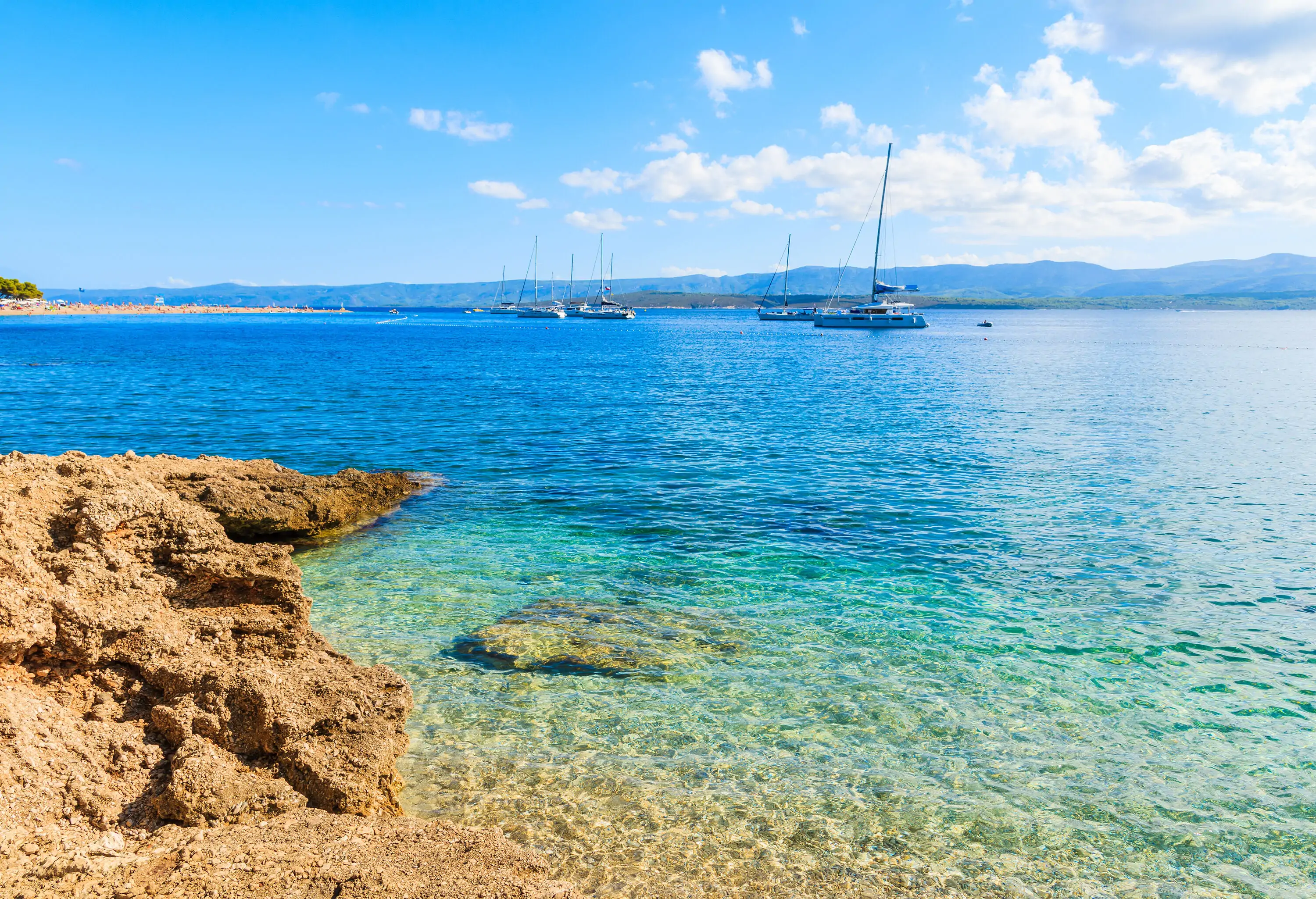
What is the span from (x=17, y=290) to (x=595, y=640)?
181 m

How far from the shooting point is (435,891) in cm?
457

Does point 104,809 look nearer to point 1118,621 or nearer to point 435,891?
point 435,891

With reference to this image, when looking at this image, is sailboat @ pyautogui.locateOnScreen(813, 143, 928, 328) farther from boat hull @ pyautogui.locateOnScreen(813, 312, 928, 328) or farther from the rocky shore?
the rocky shore

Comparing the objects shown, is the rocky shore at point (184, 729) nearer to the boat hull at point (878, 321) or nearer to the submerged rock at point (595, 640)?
the submerged rock at point (595, 640)

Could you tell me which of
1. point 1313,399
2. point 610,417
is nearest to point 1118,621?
point 610,417

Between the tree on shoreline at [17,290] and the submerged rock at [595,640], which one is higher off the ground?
the tree on shoreline at [17,290]

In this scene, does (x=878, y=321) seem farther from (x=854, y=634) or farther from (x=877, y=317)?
(x=854, y=634)

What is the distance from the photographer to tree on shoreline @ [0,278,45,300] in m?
138

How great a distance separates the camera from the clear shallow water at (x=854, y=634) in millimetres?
6172

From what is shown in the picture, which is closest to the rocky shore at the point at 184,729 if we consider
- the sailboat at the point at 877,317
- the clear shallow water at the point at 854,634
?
the clear shallow water at the point at 854,634

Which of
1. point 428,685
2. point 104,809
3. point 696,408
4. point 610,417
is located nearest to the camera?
point 104,809

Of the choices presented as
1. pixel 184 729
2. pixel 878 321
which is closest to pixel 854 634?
pixel 184 729

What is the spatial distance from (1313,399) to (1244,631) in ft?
122

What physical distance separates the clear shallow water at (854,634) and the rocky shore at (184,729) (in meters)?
0.92
